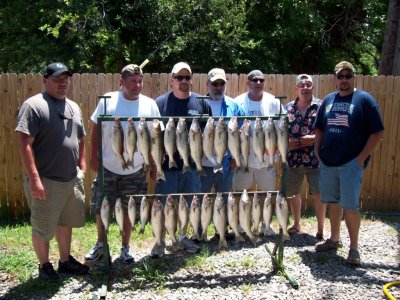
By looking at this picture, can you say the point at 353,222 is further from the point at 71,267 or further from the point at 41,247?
the point at 41,247

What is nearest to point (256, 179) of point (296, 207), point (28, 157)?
point (296, 207)

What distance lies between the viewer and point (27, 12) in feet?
35.3

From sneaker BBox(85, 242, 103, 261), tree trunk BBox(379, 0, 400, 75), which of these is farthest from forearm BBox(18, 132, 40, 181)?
tree trunk BBox(379, 0, 400, 75)

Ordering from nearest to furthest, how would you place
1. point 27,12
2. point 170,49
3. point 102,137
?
1. point 102,137
2. point 170,49
3. point 27,12

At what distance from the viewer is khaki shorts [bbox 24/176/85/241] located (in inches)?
177

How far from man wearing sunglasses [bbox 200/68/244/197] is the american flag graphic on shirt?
1078 millimetres

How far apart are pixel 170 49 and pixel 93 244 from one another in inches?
211

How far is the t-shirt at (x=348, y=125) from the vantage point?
16.6 feet

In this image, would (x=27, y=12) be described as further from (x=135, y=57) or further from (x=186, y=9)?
(x=186, y=9)

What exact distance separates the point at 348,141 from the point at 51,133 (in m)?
3.25

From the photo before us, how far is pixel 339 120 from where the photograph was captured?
520cm

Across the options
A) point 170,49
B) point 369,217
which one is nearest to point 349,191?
point 369,217

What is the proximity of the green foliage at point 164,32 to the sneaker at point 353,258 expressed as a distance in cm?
603

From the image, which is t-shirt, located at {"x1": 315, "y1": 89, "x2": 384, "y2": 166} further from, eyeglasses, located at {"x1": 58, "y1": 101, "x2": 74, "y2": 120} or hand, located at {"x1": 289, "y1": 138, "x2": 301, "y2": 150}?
eyeglasses, located at {"x1": 58, "y1": 101, "x2": 74, "y2": 120}
